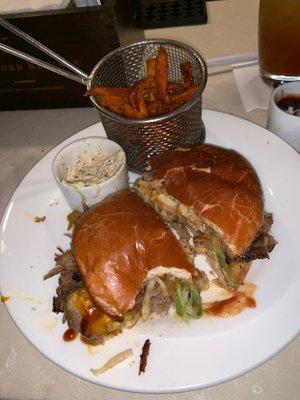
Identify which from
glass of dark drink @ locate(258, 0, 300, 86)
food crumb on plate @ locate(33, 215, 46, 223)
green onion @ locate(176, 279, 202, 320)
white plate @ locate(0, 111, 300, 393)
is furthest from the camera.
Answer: glass of dark drink @ locate(258, 0, 300, 86)

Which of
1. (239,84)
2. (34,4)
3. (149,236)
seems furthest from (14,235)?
(239,84)

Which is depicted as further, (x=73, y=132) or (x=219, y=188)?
(x=73, y=132)

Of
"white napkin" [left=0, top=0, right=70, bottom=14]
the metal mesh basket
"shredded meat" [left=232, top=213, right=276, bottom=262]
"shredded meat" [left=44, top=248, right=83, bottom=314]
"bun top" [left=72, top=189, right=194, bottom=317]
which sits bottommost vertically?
"shredded meat" [left=44, top=248, right=83, bottom=314]

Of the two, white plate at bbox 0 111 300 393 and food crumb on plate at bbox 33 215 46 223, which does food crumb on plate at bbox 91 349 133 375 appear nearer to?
white plate at bbox 0 111 300 393

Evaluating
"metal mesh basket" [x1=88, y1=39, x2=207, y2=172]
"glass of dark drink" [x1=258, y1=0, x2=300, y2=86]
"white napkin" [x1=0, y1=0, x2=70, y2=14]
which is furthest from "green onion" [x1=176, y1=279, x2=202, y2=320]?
"white napkin" [x1=0, y1=0, x2=70, y2=14]

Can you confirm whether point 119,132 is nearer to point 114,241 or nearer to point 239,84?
point 114,241

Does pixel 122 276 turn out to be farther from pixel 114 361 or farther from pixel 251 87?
pixel 251 87

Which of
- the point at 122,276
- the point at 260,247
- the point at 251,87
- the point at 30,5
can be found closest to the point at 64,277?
the point at 122,276
